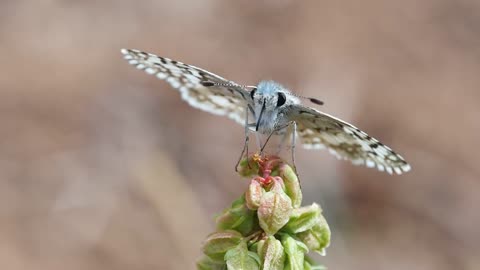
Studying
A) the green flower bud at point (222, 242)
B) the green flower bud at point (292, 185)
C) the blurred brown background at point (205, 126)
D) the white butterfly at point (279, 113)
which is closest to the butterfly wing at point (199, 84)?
A: the white butterfly at point (279, 113)

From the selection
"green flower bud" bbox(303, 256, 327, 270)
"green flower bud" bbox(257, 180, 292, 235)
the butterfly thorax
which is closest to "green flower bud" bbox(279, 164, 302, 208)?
"green flower bud" bbox(257, 180, 292, 235)

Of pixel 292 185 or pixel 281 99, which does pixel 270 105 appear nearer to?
pixel 281 99

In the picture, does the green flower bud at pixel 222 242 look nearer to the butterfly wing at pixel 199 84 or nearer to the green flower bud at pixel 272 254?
Result: the green flower bud at pixel 272 254

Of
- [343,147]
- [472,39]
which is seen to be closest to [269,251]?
[343,147]

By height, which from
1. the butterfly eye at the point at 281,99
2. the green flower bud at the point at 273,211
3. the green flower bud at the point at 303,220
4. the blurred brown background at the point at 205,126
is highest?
the butterfly eye at the point at 281,99

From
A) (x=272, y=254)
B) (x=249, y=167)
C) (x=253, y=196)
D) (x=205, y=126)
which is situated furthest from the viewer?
(x=205, y=126)

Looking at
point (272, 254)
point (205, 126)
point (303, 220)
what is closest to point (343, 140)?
point (303, 220)
